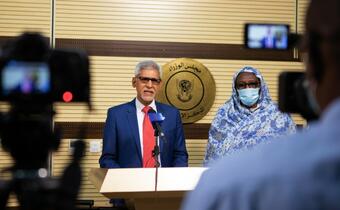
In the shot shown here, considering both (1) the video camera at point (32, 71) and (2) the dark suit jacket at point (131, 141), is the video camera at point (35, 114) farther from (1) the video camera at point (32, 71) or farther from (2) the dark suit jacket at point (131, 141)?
(2) the dark suit jacket at point (131, 141)

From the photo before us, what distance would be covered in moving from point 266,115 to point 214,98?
1.48 m

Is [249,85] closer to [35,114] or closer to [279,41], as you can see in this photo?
[279,41]

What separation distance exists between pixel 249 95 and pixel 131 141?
1.10m

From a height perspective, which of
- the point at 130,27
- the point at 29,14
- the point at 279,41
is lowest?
the point at 279,41

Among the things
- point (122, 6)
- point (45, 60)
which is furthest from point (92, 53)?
point (45, 60)

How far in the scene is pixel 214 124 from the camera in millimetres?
4820

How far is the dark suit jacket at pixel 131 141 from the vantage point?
4422mm

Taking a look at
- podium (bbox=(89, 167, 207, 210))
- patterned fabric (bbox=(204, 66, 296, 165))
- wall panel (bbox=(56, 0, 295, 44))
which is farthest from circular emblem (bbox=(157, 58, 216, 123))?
podium (bbox=(89, 167, 207, 210))

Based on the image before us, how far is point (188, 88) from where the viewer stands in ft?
19.1

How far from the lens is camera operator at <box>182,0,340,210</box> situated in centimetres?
76

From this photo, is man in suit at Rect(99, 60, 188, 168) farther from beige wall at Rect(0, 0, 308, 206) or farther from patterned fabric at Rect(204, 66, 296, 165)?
beige wall at Rect(0, 0, 308, 206)

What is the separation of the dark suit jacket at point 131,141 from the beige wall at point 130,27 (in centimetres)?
104

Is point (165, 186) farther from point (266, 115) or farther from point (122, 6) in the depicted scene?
point (122, 6)

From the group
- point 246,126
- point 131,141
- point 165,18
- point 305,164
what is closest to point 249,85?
point 246,126
